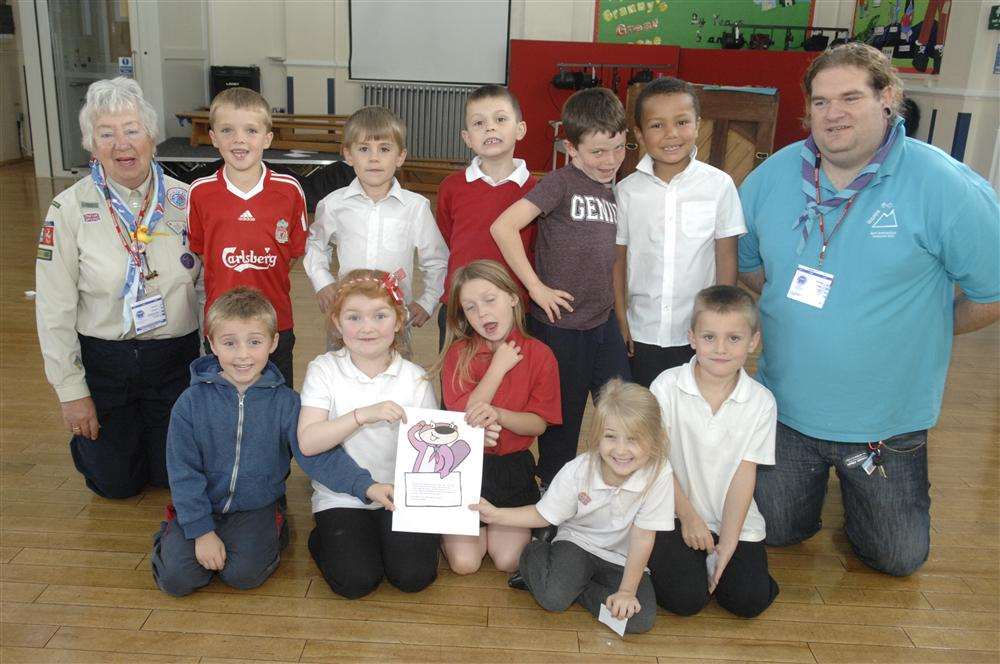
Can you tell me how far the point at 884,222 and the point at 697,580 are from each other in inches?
47.3

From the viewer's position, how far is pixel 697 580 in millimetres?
2303

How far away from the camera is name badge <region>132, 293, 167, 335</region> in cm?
276

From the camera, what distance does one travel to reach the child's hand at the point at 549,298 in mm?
2646

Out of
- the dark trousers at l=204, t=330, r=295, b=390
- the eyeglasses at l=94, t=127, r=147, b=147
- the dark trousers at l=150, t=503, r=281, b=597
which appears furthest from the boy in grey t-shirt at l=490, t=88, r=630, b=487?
the eyeglasses at l=94, t=127, r=147, b=147

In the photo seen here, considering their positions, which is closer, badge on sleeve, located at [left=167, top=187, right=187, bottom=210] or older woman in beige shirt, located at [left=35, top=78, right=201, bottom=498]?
older woman in beige shirt, located at [left=35, top=78, right=201, bottom=498]

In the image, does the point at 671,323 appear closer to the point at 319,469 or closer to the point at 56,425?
the point at 319,469

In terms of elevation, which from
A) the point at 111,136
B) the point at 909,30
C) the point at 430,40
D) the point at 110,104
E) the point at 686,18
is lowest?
the point at 111,136

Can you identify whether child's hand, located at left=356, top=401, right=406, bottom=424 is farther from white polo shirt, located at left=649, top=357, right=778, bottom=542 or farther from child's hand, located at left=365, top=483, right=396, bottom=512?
white polo shirt, located at left=649, top=357, right=778, bottom=542

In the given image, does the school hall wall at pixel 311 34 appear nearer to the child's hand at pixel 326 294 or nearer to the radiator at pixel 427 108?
the radiator at pixel 427 108

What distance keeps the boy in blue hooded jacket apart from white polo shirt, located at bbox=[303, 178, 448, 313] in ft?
1.68

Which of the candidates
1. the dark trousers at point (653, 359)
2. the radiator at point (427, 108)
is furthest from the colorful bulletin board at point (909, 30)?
the dark trousers at point (653, 359)

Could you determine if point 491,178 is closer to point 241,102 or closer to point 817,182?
point 241,102

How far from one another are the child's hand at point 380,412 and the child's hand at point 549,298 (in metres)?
0.59

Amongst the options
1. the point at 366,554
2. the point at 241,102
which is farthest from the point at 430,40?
the point at 366,554
